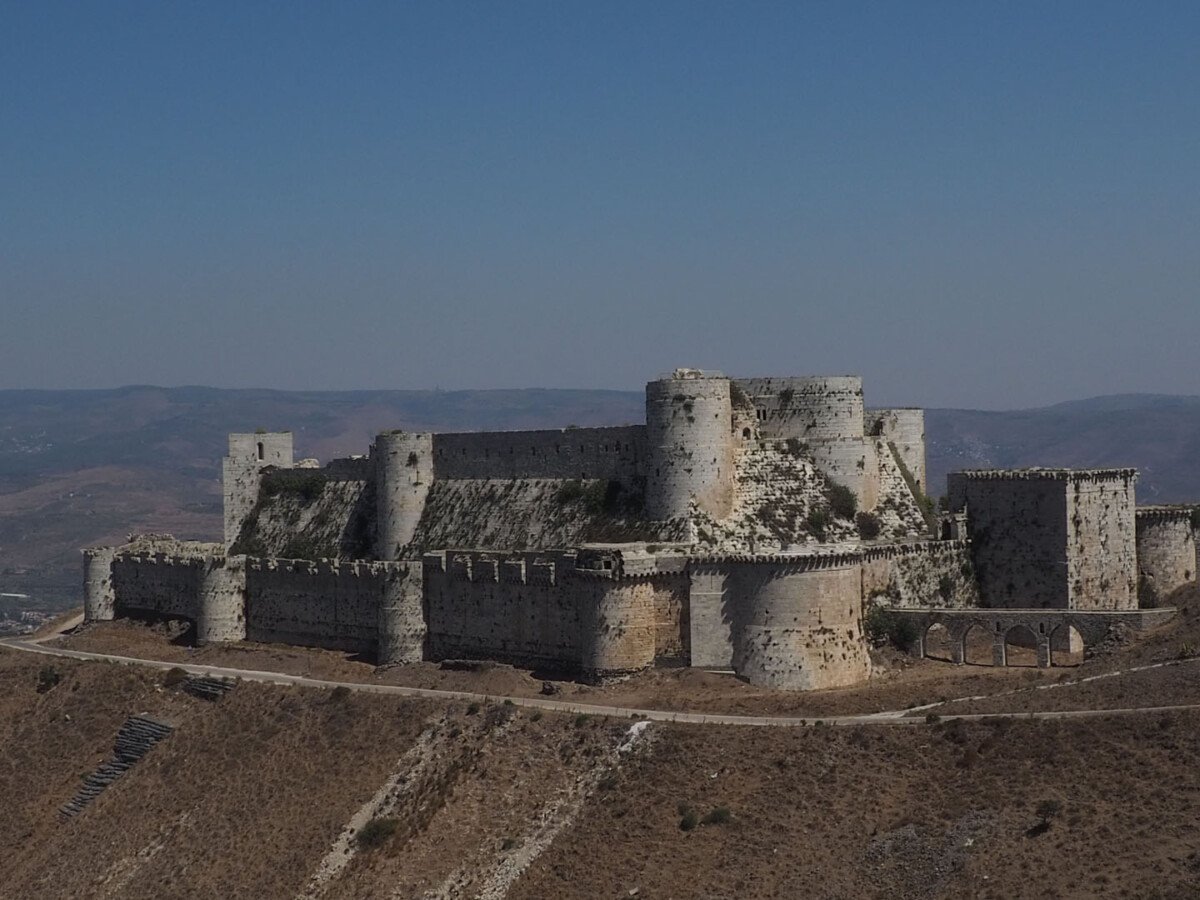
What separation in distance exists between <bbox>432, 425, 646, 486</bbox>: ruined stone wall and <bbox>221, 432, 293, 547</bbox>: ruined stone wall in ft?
45.7

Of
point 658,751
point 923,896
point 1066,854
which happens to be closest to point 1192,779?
point 1066,854

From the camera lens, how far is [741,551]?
67.8 m

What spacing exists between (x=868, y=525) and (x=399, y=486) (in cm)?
2153

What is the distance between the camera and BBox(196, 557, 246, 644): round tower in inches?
3280

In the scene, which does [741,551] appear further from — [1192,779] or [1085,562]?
[1192,779]

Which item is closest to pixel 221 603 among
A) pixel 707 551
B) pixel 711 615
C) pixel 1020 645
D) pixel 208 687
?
pixel 208 687

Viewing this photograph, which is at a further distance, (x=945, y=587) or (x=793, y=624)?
(x=945, y=587)

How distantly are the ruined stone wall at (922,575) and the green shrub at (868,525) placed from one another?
1.54 m

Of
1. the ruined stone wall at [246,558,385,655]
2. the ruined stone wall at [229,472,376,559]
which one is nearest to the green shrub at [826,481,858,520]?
the ruined stone wall at [246,558,385,655]

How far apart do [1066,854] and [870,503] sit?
2861 cm

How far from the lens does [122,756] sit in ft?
231

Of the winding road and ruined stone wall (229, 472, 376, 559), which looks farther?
ruined stone wall (229, 472, 376, 559)

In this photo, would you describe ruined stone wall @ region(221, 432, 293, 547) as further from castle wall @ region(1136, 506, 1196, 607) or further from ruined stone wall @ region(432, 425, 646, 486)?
castle wall @ region(1136, 506, 1196, 607)

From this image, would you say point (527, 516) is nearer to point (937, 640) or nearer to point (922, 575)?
point (922, 575)
